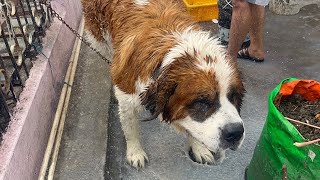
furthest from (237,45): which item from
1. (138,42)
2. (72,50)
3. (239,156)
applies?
(72,50)

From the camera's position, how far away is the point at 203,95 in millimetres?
2730

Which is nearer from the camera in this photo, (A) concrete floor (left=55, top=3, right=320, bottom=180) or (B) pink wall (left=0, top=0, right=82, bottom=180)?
(B) pink wall (left=0, top=0, right=82, bottom=180)

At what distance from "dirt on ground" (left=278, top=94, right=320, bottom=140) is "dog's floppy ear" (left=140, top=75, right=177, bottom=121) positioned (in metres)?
0.80

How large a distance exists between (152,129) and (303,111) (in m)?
1.62

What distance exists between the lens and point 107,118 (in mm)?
4102

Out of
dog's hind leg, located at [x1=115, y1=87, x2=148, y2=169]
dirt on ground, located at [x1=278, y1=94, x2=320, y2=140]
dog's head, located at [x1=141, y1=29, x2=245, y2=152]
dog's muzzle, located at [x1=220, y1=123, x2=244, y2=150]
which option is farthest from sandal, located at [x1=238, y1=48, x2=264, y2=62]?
dog's muzzle, located at [x1=220, y1=123, x2=244, y2=150]

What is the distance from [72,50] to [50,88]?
1.13 m

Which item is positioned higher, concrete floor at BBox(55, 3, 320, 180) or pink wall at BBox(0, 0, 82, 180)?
pink wall at BBox(0, 0, 82, 180)

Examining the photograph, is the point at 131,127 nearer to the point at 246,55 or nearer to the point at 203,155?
the point at 203,155

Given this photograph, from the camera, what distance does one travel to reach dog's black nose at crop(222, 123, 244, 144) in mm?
2766

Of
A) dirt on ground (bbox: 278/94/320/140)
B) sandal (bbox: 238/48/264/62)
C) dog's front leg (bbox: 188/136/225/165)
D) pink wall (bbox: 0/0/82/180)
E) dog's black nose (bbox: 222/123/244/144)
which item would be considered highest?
dirt on ground (bbox: 278/94/320/140)

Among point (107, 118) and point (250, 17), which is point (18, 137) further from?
point (250, 17)

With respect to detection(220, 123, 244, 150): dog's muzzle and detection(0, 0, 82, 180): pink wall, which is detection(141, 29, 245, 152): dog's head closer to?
detection(220, 123, 244, 150): dog's muzzle

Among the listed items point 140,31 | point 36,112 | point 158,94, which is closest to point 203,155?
point 158,94
